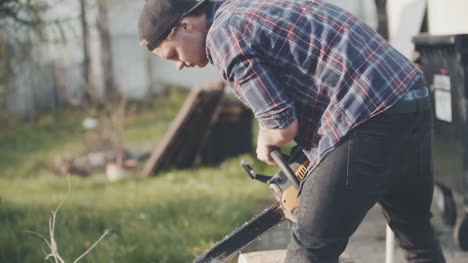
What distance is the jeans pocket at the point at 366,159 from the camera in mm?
2301

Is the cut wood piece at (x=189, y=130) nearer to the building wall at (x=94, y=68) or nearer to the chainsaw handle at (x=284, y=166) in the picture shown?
the building wall at (x=94, y=68)

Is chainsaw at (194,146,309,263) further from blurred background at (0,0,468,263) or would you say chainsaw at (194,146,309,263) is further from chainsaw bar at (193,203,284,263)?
blurred background at (0,0,468,263)

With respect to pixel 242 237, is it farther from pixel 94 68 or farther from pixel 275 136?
pixel 94 68

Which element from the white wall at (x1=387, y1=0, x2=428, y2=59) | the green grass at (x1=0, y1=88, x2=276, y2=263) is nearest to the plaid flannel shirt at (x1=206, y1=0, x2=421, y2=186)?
the green grass at (x1=0, y1=88, x2=276, y2=263)

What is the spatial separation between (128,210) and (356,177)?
3.30 m

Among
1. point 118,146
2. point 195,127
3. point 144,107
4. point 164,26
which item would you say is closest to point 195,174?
point 195,127

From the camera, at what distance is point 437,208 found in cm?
514

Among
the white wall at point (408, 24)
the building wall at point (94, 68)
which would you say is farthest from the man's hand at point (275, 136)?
the building wall at point (94, 68)

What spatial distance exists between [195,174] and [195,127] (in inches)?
20.9

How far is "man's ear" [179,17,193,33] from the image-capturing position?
2.40 m

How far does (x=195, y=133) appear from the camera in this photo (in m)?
7.16

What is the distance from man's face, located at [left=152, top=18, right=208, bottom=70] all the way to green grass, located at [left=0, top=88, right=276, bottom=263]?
1.73 meters

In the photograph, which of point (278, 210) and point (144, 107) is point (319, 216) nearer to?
point (278, 210)

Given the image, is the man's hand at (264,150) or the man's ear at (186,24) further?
the man's hand at (264,150)
